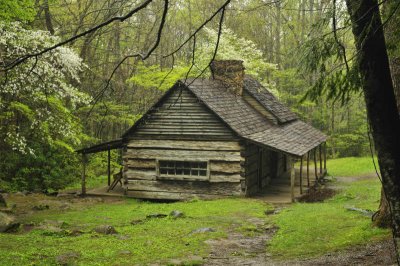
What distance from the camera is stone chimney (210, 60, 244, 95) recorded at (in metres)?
24.8

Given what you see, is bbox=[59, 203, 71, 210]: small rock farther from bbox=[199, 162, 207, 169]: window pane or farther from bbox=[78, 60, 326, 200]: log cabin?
bbox=[199, 162, 207, 169]: window pane

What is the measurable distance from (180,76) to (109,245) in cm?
1671

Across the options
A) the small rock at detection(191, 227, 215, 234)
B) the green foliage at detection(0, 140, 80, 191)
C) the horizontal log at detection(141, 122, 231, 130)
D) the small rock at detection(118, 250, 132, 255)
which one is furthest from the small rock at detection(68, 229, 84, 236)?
the green foliage at detection(0, 140, 80, 191)

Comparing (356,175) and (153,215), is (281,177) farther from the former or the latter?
(153,215)

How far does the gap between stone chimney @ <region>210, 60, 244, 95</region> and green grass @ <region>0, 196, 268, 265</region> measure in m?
8.63

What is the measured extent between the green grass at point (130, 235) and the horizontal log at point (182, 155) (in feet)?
6.55

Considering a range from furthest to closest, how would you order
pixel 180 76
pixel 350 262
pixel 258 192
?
pixel 180 76, pixel 258 192, pixel 350 262

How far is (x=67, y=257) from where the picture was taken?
30.8 ft

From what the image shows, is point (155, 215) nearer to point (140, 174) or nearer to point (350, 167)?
point (140, 174)

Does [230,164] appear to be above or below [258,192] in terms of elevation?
above

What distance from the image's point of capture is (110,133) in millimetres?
39656

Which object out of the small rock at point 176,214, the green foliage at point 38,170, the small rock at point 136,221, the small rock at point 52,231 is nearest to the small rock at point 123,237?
the small rock at point 52,231

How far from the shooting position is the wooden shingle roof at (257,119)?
1961cm

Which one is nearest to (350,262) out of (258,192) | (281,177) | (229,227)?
(229,227)
